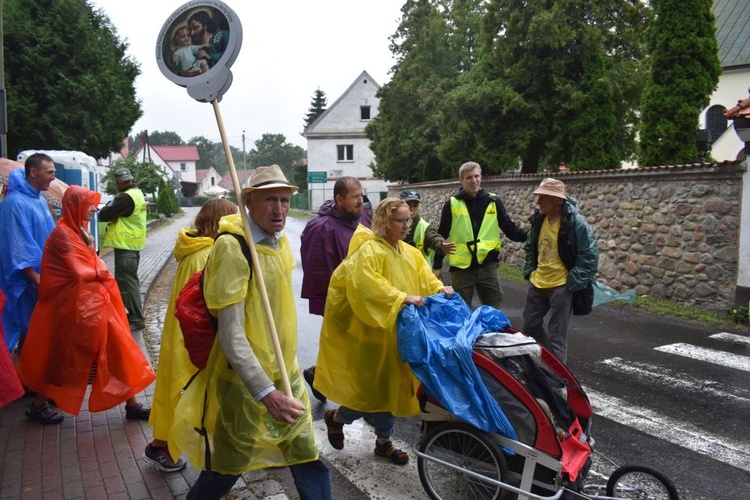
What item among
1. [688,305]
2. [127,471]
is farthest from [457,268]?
[688,305]

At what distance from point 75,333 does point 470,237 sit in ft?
12.2

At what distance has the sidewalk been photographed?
353 cm

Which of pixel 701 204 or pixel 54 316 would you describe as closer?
pixel 54 316

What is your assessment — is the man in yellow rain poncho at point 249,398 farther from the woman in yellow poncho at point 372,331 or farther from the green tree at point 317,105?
the green tree at point 317,105

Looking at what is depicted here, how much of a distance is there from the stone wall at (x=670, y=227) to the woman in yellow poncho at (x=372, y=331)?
24.1ft

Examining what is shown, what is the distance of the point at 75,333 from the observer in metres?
4.27

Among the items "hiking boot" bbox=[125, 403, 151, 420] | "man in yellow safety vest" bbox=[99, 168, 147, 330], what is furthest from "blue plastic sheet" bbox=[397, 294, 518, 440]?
"man in yellow safety vest" bbox=[99, 168, 147, 330]

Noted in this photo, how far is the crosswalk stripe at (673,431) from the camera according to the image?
4.29 m

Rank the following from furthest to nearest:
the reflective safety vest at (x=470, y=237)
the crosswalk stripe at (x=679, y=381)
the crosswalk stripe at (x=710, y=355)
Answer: the crosswalk stripe at (x=710, y=355)
the reflective safety vest at (x=470, y=237)
the crosswalk stripe at (x=679, y=381)

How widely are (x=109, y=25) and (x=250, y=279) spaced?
2343 cm

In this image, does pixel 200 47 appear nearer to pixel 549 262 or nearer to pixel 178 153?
pixel 549 262

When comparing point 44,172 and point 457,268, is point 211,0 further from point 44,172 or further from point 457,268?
point 457,268

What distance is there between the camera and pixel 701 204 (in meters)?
9.65

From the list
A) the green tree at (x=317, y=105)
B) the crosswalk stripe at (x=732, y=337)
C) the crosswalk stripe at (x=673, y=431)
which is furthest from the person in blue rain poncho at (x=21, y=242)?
the green tree at (x=317, y=105)
